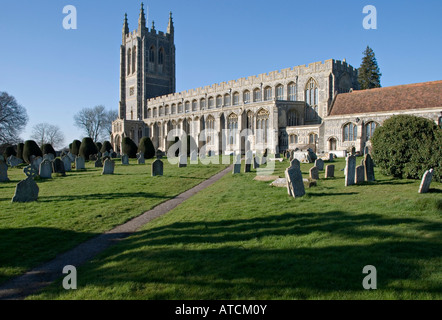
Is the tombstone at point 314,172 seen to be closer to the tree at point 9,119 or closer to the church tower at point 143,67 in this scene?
the tree at point 9,119

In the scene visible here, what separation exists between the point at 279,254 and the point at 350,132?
26.5m

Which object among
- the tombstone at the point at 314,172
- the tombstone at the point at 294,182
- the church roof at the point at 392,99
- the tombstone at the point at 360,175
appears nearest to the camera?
the tombstone at the point at 294,182

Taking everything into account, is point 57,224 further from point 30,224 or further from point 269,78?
point 269,78

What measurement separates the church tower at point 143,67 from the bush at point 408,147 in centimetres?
5406

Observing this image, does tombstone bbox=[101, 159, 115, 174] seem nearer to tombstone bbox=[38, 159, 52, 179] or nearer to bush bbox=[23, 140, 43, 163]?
tombstone bbox=[38, 159, 52, 179]

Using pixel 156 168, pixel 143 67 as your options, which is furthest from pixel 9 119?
pixel 156 168

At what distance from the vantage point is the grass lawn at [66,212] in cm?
573

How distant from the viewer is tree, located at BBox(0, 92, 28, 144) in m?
41.3

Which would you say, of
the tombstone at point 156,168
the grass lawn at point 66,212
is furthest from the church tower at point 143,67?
the grass lawn at point 66,212

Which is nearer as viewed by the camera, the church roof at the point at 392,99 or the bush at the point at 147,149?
the church roof at the point at 392,99

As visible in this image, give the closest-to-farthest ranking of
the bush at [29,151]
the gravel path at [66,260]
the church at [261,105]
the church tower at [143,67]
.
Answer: the gravel path at [66,260] < the church at [261,105] < the bush at [29,151] < the church tower at [143,67]

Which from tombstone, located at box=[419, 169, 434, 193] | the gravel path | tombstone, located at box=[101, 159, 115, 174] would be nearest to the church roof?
tombstone, located at box=[419, 169, 434, 193]

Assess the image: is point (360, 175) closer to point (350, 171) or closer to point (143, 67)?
point (350, 171)

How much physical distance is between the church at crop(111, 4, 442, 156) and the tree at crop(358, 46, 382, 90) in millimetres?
2170
